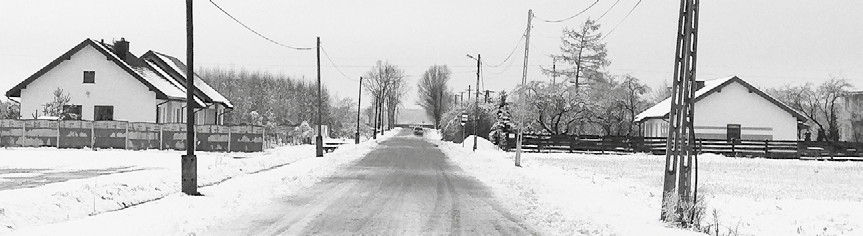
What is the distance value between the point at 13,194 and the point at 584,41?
64.6 meters

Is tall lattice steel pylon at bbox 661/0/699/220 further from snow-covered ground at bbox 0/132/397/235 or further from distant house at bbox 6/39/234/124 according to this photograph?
distant house at bbox 6/39/234/124

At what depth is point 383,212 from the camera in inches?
583

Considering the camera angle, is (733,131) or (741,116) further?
(733,131)

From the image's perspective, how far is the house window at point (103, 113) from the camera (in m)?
52.4

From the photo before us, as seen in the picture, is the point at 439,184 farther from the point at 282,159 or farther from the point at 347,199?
the point at 282,159

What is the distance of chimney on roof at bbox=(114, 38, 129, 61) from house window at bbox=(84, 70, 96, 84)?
3216 millimetres

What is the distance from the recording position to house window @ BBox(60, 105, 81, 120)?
5022 centimetres

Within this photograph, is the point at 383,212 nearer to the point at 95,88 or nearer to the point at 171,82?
the point at 95,88

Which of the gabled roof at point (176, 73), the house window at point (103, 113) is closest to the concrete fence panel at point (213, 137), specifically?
the house window at point (103, 113)

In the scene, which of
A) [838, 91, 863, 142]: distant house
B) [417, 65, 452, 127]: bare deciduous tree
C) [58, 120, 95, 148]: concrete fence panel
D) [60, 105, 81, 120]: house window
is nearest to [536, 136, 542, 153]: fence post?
[58, 120, 95, 148]: concrete fence panel

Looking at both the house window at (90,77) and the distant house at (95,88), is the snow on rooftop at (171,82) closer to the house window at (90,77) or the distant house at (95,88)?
the distant house at (95,88)

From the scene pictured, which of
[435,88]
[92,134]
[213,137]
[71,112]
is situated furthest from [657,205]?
[435,88]

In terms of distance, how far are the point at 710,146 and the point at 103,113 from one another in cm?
3824

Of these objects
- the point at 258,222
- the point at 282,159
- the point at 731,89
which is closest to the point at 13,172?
the point at 282,159
